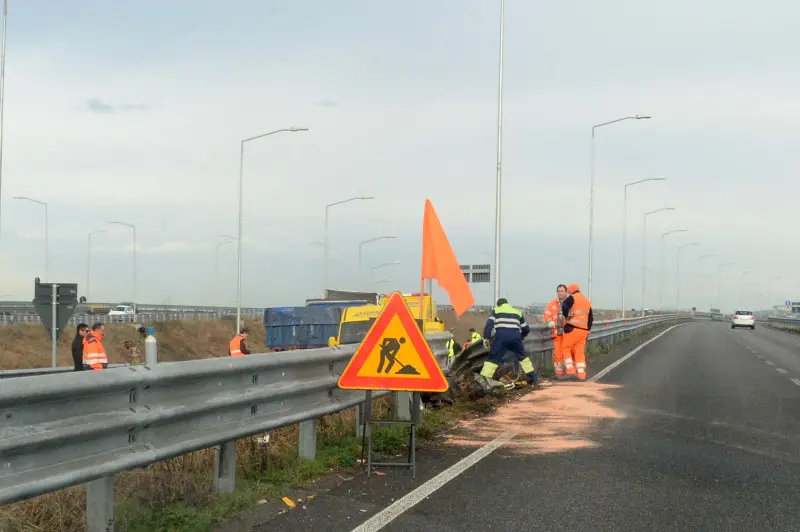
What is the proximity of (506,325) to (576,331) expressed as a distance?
129 inches

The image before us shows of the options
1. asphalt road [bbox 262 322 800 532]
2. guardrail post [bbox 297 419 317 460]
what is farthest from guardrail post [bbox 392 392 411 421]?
guardrail post [bbox 297 419 317 460]

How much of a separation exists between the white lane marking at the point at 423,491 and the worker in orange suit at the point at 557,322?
8415 millimetres

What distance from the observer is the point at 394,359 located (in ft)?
25.9

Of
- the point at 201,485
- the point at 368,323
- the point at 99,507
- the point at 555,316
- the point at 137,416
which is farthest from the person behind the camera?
the point at 368,323

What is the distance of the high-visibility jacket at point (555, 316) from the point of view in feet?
58.5

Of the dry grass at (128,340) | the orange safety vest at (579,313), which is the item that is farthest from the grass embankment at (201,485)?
the dry grass at (128,340)

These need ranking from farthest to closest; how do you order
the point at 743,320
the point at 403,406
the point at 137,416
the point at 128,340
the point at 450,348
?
the point at 743,320
the point at 128,340
the point at 450,348
the point at 403,406
the point at 137,416

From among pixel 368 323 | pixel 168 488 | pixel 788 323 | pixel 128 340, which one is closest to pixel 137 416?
pixel 168 488

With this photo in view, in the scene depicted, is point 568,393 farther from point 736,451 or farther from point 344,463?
point 344,463

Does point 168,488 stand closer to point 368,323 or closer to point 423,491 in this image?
point 423,491

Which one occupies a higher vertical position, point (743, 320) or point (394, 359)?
point (394, 359)

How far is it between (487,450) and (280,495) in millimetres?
2701

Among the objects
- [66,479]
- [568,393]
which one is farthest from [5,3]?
[66,479]

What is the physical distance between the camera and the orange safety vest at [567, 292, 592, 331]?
57.0ft
